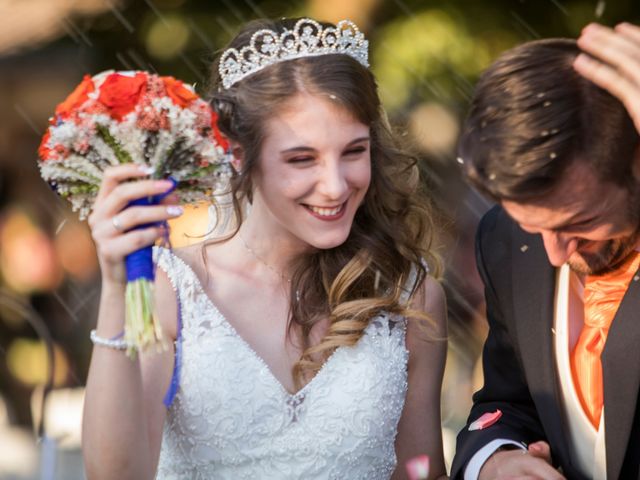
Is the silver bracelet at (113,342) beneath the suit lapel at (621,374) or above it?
above

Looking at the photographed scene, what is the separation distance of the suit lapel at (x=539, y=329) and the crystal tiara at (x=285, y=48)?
0.87 meters

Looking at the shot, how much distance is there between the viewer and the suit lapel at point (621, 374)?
2.84m

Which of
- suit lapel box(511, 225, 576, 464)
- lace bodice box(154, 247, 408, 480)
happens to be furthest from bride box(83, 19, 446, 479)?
suit lapel box(511, 225, 576, 464)

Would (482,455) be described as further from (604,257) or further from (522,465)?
(604,257)

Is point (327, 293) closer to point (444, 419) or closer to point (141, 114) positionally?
point (141, 114)

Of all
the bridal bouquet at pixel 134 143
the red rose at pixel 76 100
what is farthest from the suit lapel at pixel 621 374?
the red rose at pixel 76 100

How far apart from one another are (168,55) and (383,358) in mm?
2791

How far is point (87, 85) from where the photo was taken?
2773 millimetres

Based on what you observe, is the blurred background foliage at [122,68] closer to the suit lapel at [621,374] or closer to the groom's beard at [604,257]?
the groom's beard at [604,257]

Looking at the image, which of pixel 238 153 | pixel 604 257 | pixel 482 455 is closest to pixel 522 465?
A: pixel 482 455

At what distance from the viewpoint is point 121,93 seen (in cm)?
272

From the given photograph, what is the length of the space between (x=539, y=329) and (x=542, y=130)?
700 mm

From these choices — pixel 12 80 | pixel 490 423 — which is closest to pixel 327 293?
pixel 490 423

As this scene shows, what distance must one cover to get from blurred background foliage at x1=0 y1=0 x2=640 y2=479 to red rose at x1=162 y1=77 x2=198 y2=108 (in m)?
2.18
